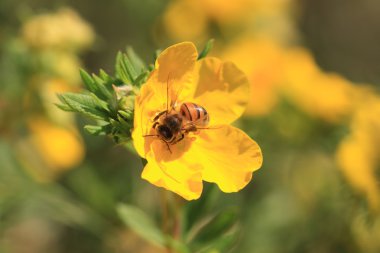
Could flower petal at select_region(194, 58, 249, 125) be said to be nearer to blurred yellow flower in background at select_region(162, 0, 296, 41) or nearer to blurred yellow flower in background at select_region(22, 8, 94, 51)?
blurred yellow flower in background at select_region(22, 8, 94, 51)

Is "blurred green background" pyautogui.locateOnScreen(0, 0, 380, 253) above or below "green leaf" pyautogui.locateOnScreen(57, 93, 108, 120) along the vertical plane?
below

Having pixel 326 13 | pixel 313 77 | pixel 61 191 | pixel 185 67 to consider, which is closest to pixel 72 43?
pixel 61 191

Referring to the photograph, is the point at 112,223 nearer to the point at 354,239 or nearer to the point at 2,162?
the point at 2,162

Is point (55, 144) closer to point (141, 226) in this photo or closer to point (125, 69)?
point (141, 226)

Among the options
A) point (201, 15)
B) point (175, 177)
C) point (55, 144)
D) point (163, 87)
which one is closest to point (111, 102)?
point (163, 87)

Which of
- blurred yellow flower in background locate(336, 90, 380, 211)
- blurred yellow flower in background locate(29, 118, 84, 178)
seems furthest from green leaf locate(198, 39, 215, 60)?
blurred yellow flower in background locate(29, 118, 84, 178)

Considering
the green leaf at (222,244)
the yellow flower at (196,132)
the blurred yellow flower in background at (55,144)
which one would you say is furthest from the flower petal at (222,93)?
the blurred yellow flower in background at (55,144)

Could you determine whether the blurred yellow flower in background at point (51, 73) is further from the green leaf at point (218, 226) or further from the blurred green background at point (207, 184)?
the green leaf at point (218, 226)

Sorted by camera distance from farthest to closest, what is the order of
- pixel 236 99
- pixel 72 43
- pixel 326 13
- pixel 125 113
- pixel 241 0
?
1. pixel 326 13
2. pixel 241 0
3. pixel 72 43
4. pixel 236 99
5. pixel 125 113
